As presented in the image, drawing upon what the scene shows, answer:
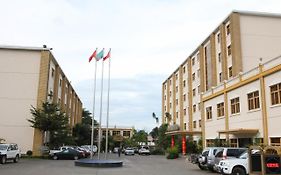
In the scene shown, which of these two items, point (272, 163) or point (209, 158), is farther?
point (209, 158)

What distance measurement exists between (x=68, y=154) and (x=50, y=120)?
4.55 metres

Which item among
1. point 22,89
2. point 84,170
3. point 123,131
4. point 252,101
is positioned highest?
point 22,89

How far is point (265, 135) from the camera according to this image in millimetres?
27812

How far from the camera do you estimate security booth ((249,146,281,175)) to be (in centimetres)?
1530

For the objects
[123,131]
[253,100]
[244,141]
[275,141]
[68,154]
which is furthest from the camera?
[123,131]

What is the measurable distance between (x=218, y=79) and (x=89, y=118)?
75956 mm

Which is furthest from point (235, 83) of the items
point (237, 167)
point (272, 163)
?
point (272, 163)

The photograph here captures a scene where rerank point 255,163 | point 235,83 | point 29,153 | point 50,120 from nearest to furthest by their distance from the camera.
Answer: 1. point 255,163
2. point 235,83
3. point 29,153
4. point 50,120

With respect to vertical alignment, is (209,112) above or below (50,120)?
above

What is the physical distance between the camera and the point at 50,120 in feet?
139

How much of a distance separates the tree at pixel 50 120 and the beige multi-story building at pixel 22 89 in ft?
3.54

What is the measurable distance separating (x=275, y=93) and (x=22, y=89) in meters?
30.1

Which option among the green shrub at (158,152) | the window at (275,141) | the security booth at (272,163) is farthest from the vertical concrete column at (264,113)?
the green shrub at (158,152)

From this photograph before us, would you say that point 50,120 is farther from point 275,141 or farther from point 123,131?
point 123,131
